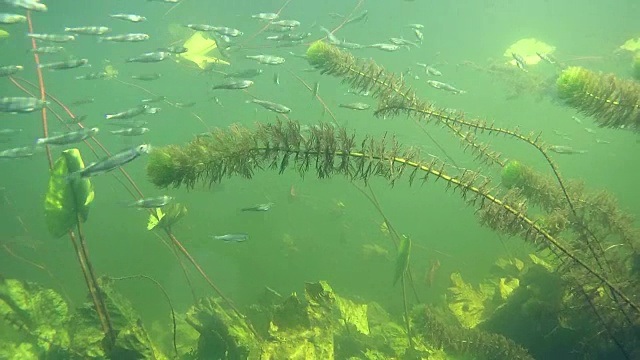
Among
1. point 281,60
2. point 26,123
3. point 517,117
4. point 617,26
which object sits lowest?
point 26,123

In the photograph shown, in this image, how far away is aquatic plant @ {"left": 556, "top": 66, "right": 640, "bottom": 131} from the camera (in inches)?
136

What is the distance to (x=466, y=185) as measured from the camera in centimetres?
314

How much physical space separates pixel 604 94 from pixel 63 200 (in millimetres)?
5350

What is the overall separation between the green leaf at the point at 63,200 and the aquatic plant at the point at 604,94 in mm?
4891

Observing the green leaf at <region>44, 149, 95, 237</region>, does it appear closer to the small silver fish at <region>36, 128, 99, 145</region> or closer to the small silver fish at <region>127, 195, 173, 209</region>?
the small silver fish at <region>127, 195, 173, 209</region>

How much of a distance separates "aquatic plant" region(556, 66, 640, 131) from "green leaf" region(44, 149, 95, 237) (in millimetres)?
4891

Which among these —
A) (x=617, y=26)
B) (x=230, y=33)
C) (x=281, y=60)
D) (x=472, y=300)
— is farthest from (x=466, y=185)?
(x=617, y=26)

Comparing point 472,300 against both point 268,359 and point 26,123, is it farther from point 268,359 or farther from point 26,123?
point 26,123

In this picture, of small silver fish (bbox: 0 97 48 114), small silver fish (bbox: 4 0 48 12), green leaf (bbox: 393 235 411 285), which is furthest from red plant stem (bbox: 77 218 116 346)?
small silver fish (bbox: 4 0 48 12)

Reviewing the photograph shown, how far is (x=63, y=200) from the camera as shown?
4184 mm

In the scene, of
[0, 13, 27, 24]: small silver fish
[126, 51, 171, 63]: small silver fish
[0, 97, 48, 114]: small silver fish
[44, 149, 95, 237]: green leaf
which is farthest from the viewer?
[126, 51, 171, 63]: small silver fish

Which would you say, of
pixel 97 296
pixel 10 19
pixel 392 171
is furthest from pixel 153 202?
pixel 10 19

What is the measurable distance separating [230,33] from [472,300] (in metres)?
8.63

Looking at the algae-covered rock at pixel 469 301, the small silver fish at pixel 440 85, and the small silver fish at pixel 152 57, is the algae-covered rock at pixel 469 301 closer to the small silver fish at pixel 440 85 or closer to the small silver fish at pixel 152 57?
the small silver fish at pixel 440 85
